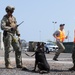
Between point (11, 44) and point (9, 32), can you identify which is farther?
point (11, 44)

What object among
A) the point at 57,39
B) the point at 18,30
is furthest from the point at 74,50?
the point at 57,39

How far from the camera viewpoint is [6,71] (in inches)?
462

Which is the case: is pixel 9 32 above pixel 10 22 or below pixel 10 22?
below

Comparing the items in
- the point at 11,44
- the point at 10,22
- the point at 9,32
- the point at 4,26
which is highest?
the point at 10,22

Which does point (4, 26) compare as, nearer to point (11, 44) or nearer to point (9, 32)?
point (9, 32)

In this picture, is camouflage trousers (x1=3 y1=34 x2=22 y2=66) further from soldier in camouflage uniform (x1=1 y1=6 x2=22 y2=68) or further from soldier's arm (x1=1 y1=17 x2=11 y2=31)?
soldier's arm (x1=1 y1=17 x2=11 y2=31)

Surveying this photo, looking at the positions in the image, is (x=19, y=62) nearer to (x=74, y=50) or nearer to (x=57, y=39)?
(x=74, y=50)

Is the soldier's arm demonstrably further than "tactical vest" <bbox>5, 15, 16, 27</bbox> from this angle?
No

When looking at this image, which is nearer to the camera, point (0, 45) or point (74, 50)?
point (74, 50)

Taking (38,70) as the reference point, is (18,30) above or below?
above

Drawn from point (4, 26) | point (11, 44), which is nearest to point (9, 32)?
point (4, 26)

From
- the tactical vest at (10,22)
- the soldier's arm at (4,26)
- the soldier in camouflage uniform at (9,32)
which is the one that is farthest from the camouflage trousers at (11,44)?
the tactical vest at (10,22)

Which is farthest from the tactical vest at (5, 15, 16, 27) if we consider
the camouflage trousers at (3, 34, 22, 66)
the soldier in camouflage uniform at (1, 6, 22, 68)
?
the camouflage trousers at (3, 34, 22, 66)

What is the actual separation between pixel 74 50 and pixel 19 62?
1.92m
